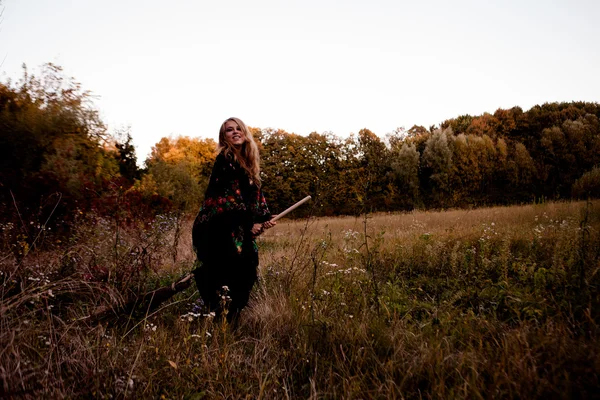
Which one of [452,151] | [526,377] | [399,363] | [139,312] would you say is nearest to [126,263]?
[139,312]

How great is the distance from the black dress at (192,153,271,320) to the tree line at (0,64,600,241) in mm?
848

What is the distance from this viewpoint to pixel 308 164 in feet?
117

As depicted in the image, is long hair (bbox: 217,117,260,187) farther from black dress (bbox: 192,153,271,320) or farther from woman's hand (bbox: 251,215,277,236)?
woman's hand (bbox: 251,215,277,236)

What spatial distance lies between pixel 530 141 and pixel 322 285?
3618 centimetres

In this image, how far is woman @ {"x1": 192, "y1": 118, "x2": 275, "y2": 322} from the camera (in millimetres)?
3043

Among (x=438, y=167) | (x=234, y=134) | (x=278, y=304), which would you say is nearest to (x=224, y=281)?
(x=278, y=304)

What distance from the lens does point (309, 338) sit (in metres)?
2.29

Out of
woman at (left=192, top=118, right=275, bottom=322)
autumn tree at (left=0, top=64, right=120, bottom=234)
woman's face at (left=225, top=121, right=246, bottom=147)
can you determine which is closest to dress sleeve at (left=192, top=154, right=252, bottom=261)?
woman at (left=192, top=118, right=275, bottom=322)

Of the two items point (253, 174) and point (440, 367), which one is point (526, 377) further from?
point (253, 174)

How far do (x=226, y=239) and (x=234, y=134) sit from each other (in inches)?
50.9

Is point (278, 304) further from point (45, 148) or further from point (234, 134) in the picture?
point (45, 148)

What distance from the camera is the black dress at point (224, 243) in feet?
9.98

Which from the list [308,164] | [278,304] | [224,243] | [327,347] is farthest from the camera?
[308,164]

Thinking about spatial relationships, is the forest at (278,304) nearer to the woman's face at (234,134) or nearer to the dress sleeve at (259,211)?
the dress sleeve at (259,211)
